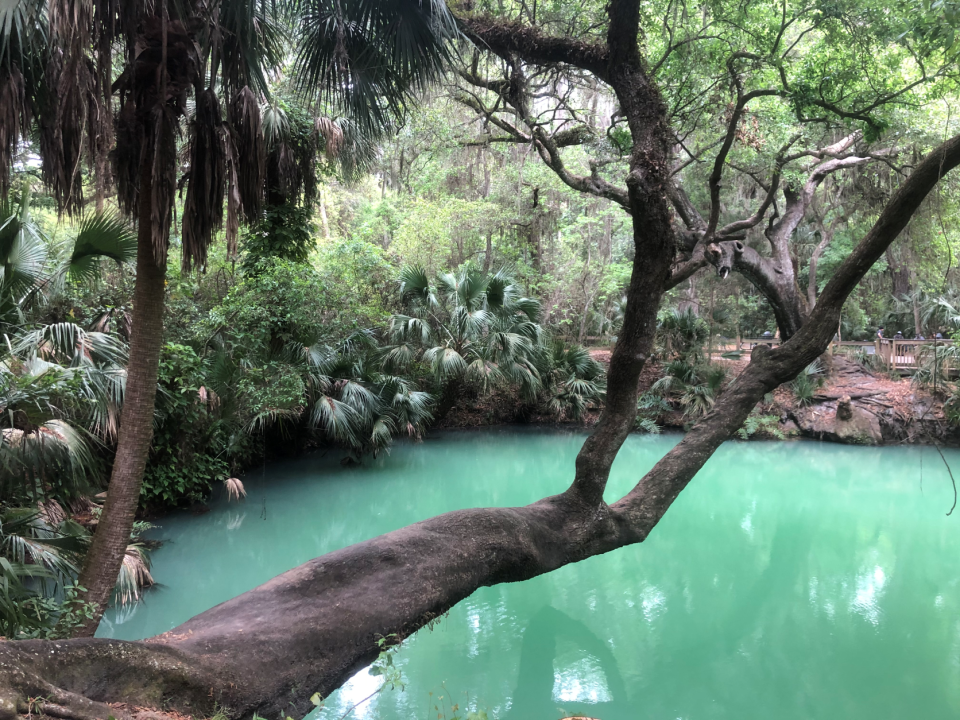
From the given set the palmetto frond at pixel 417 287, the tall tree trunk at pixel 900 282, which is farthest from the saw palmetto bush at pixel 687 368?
the tall tree trunk at pixel 900 282

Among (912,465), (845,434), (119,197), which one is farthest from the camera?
(845,434)

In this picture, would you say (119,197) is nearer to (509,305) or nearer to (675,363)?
(509,305)

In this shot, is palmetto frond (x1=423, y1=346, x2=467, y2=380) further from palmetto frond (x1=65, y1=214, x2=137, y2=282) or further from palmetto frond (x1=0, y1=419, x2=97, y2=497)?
palmetto frond (x1=0, y1=419, x2=97, y2=497)

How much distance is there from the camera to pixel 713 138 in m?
11.1

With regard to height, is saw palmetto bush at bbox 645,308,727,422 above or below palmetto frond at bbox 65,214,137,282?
below

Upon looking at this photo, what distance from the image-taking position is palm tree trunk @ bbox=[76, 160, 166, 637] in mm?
3865

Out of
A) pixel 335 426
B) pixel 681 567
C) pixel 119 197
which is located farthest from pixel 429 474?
pixel 119 197

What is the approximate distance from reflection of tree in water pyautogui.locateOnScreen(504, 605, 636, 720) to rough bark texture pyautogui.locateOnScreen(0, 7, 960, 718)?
1.04m

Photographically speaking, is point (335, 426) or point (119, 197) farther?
point (335, 426)

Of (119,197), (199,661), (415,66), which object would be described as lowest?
(199,661)

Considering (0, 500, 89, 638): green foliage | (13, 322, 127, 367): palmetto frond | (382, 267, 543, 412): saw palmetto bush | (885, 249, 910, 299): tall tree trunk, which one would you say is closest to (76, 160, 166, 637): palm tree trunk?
(0, 500, 89, 638): green foliage

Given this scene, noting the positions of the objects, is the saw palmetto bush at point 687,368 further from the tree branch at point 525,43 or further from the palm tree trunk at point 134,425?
the palm tree trunk at point 134,425

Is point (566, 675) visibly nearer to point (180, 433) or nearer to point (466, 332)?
point (180, 433)

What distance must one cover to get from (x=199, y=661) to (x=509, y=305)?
1220 cm
